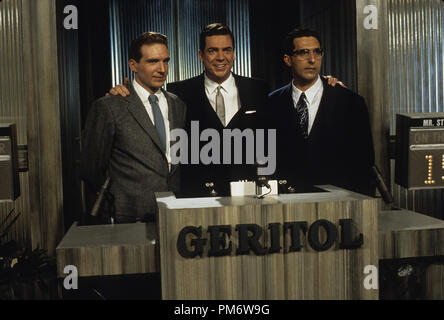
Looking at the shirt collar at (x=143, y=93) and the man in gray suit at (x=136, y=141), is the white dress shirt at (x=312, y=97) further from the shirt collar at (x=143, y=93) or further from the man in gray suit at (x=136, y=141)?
the shirt collar at (x=143, y=93)

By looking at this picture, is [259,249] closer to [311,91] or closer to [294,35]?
[311,91]

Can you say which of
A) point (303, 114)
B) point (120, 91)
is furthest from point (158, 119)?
point (303, 114)

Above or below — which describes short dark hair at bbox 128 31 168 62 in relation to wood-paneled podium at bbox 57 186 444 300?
above

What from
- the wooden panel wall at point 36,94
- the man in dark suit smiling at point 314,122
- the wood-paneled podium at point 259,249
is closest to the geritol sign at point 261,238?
the wood-paneled podium at point 259,249

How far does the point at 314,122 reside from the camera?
390 cm

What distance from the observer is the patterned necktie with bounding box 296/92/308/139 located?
389cm

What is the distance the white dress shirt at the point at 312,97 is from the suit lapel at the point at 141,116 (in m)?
1.08

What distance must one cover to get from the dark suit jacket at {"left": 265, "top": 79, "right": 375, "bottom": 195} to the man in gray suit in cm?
78

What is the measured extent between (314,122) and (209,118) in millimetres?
795

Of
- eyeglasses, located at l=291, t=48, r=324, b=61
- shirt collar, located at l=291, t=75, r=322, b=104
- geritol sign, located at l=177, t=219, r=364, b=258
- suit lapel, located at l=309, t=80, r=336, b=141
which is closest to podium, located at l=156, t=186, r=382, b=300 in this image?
geritol sign, located at l=177, t=219, r=364, b=258

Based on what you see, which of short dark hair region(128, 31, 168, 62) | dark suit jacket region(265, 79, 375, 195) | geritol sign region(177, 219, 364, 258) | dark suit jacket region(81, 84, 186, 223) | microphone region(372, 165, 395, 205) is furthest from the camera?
dark suit jacket region(265, 79, 375, 195)

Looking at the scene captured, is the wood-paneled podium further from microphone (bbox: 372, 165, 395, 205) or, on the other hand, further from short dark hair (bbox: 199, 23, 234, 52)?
short dark hair (bbox: 199, 23, 234, 52)

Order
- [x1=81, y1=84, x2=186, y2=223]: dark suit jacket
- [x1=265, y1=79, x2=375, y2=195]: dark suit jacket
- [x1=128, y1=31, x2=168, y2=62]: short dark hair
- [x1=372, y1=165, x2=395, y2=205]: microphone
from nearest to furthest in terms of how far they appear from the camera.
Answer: [x1=372, y1=165, x2=395, y2=205]: microphone
[x1=81, y1=84, x2=186, y2=223]: dark suit jacket
[x1=128, y1=31, x2=168, y2=62]: short dark hair
[x1=265, y1=79, x2=375, y2=195]: dark suit jacket

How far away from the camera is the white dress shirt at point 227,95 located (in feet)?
12.4
